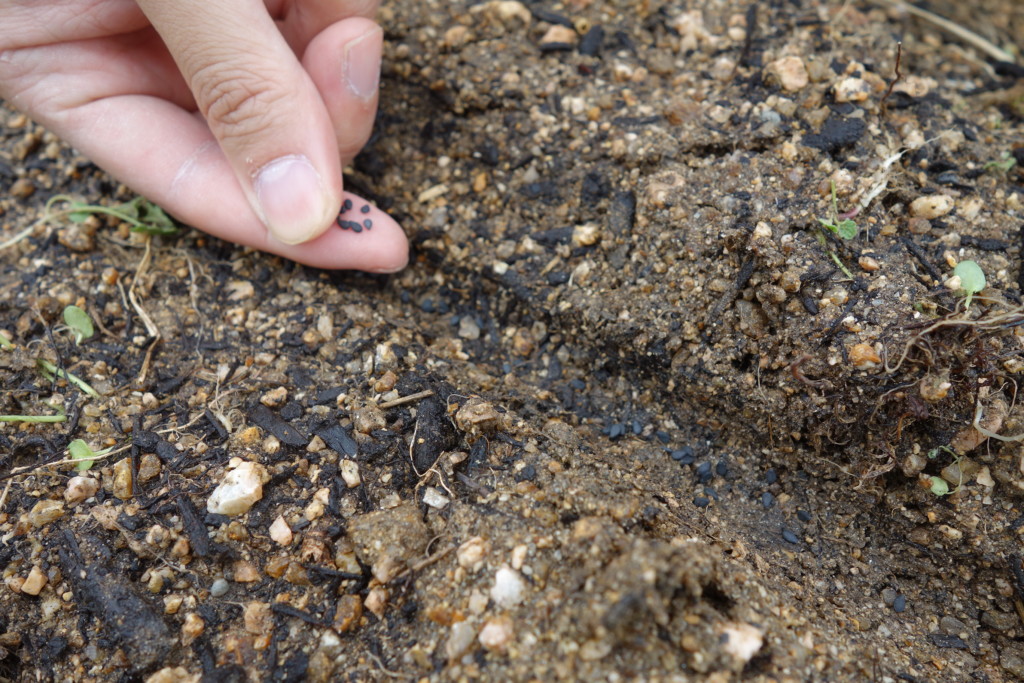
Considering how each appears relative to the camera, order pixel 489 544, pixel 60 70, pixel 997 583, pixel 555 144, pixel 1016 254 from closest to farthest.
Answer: pixel 489 544 → pixel 997 583 → pixel 1016 254 → pixel 60 70 → pixel 555 144

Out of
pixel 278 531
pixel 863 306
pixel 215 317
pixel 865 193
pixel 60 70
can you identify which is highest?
pixel 60 70

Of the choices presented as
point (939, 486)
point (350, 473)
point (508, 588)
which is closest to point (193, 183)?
point (350, 473)

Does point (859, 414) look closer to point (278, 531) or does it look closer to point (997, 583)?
point (997, 583)

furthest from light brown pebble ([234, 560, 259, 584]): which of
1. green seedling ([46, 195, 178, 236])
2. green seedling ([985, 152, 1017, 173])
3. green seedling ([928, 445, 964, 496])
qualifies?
green seedling ([985, 152, 1017, 173])

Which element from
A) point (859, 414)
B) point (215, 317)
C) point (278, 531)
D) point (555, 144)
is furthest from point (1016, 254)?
point (215, 317)

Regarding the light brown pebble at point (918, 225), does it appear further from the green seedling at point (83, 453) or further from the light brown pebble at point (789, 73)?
the green seedling at point (83, 453)

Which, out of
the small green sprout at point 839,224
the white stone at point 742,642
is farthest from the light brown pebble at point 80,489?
the small green sprout at point 839,224

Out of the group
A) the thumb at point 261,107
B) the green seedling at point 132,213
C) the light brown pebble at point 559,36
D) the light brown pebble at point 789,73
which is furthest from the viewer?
the light brown pebble at point 559,36
